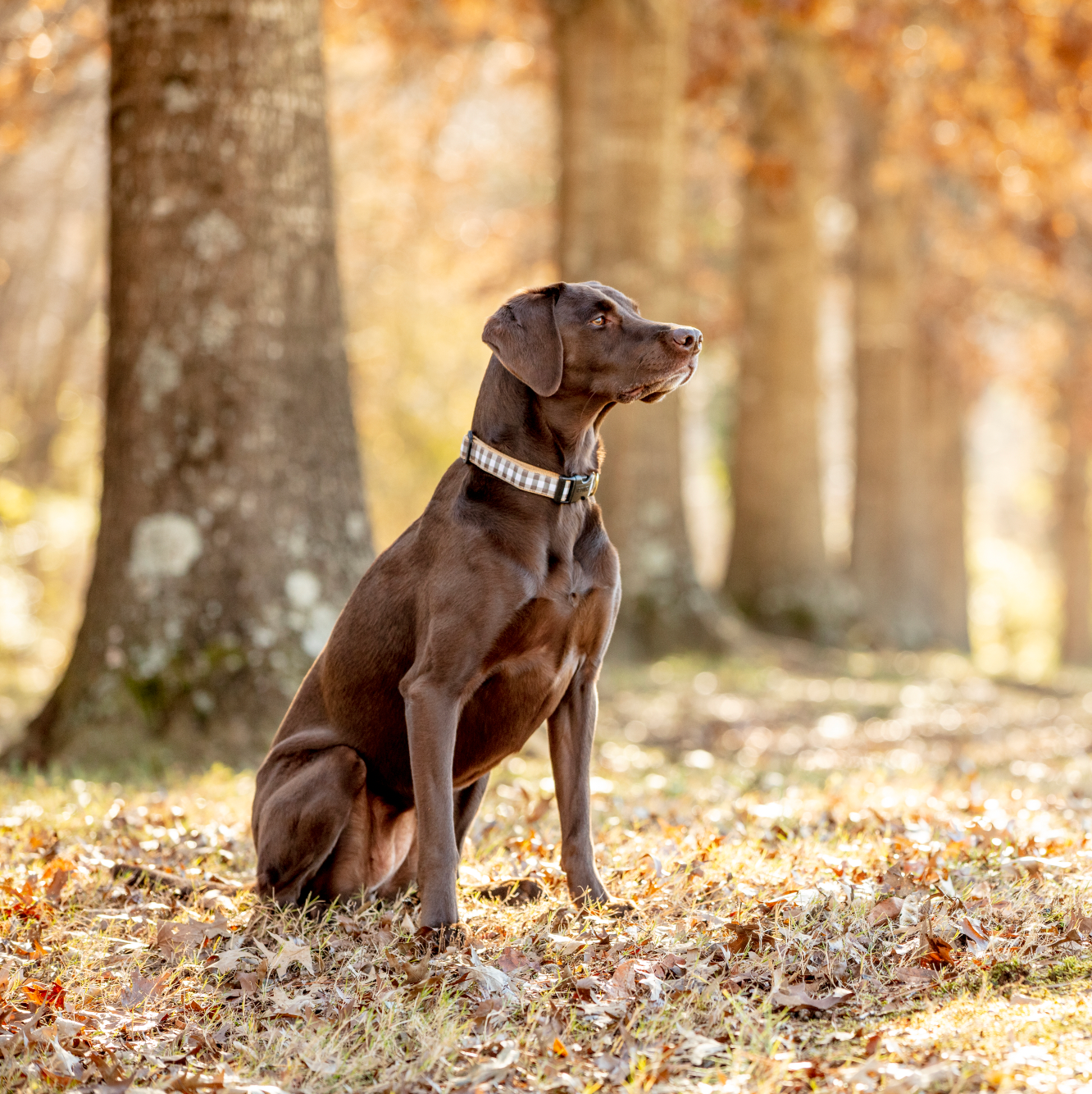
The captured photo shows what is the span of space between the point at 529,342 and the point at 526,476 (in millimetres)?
431

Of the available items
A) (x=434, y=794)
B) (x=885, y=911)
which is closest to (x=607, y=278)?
(x=434, y=794)

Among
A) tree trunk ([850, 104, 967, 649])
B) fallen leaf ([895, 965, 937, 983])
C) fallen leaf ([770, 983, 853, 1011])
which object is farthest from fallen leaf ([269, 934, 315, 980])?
tree trunk ([850, 104, 967, 649])

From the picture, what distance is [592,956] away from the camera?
11.7 feet

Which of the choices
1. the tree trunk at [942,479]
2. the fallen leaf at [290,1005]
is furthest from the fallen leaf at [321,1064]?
the tree trunk at [942,479]

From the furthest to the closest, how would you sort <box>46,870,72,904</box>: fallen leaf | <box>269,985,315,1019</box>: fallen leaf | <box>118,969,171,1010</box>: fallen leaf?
<box>46,870,72,904</box>: fallen leaf < <box>118,969,171,1010</box>: fallen leaf < <box>269,985,315,1019</box>: fallen leaf

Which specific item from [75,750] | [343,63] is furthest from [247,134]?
[343,63]

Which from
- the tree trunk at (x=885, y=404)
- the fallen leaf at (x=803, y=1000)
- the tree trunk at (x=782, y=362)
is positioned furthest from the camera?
the tree trunk at (x=885, y=404)

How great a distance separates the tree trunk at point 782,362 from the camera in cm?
1458

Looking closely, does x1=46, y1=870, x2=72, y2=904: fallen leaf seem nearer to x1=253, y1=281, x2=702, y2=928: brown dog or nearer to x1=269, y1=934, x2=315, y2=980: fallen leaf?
x1=253, y1=281, x2=702, y2=928: brown dog

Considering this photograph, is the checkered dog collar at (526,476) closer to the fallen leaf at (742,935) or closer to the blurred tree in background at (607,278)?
the fallen leaf at (742,935)

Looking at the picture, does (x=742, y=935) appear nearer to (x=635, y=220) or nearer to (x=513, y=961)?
(x=513, y=961)

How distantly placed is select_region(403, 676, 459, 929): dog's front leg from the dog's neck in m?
0.78

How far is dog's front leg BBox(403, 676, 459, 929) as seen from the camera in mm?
3770

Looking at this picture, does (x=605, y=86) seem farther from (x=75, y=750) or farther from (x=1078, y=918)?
(x=1078, y=918)
